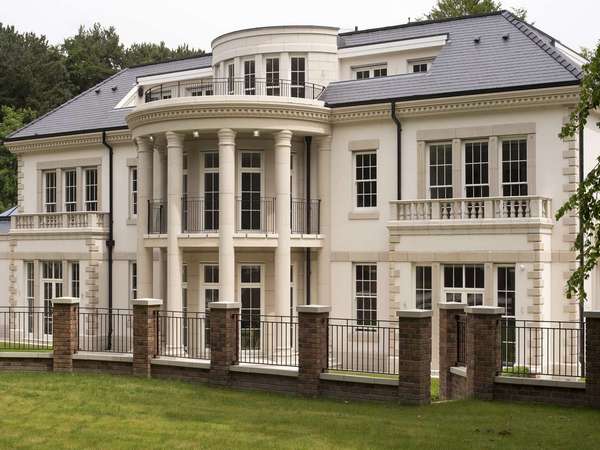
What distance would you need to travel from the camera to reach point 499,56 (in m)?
28.8

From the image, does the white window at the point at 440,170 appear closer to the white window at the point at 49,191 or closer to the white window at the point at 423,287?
the white window at the point at 423,287

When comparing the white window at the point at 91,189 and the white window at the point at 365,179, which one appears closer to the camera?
the white window at the point at 365,179

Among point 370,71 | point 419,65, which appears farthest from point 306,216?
point 419,65

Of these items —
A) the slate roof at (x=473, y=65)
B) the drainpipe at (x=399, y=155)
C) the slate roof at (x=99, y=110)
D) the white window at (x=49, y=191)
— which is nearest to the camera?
the slate roof at (x=473, y=65)

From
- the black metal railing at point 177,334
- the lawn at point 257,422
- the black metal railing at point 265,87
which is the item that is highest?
the black metal railing at point 265,87

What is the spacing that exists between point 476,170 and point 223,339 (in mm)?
10553

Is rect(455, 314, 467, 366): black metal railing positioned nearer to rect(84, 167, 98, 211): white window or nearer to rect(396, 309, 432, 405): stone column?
rect(396, 309, 432, 405): stone column

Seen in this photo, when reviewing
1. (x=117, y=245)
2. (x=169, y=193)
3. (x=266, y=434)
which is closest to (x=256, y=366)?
(x=266, y=434)

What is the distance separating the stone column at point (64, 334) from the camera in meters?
23.3

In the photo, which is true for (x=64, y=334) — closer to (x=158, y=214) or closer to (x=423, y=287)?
(x=158, y=214)

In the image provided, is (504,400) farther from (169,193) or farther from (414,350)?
(169,193)

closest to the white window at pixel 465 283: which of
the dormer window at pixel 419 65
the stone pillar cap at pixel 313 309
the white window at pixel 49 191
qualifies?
the dormer window at pixel 419 65

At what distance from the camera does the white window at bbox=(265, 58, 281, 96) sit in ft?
104

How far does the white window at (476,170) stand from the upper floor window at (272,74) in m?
7.10
